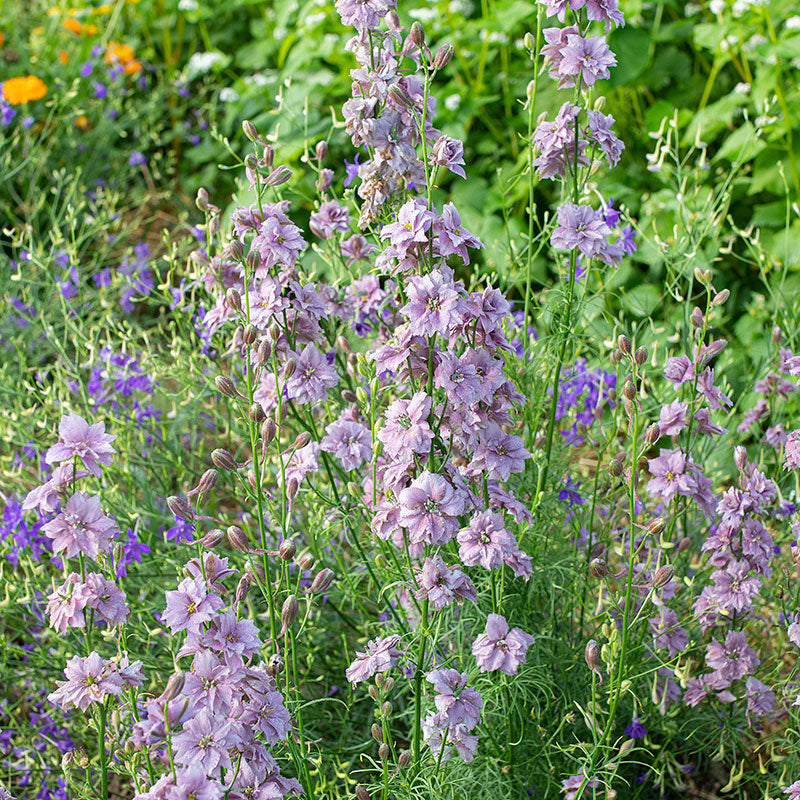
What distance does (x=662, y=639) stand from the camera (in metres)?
2.05

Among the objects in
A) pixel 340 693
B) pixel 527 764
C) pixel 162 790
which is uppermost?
pixel 162 790

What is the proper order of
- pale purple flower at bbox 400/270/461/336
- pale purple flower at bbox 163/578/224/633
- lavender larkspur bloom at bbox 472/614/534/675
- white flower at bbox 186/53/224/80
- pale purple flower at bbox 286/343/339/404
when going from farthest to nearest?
white flower at bbox 186/53/224/80 → pale purple flower at bbox 286/343/339/404 → lavender larkspur bloom at bbox 472/614/534/675 → pale purple flower at bbox 400/270/461/336 → pale purple flower at bbox 163/578/224/633

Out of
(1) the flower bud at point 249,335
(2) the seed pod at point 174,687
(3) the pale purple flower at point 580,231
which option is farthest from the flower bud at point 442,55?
(2) the seed pod at point 174,687

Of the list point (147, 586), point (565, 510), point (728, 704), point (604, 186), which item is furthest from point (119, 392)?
point (604, 186)

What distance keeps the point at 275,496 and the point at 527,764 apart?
775mm

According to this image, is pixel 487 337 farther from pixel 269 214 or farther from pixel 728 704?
pixel 728 704

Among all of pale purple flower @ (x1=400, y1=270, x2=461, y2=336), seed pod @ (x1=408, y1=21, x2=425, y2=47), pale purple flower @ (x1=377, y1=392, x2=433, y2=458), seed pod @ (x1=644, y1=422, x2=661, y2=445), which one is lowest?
seed pod @ (x1=644, y1=422, x2=661, y2=445)

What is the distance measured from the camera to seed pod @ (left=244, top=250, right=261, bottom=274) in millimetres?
1720

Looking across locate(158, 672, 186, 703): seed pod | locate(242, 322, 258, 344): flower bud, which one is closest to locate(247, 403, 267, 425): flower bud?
locate(242, 322, 258, 344): flower bud

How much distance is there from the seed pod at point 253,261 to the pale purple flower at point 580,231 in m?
0.55

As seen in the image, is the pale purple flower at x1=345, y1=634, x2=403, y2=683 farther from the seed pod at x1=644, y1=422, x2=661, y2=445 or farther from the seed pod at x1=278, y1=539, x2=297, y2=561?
the seed pod at x1=644, y1=422, x2=661, y2=445

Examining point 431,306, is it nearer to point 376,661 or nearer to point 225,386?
point 225,386

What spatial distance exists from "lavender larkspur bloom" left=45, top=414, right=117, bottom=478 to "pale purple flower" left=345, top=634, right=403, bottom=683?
0.53 meters

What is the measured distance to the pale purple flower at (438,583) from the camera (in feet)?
5.39
